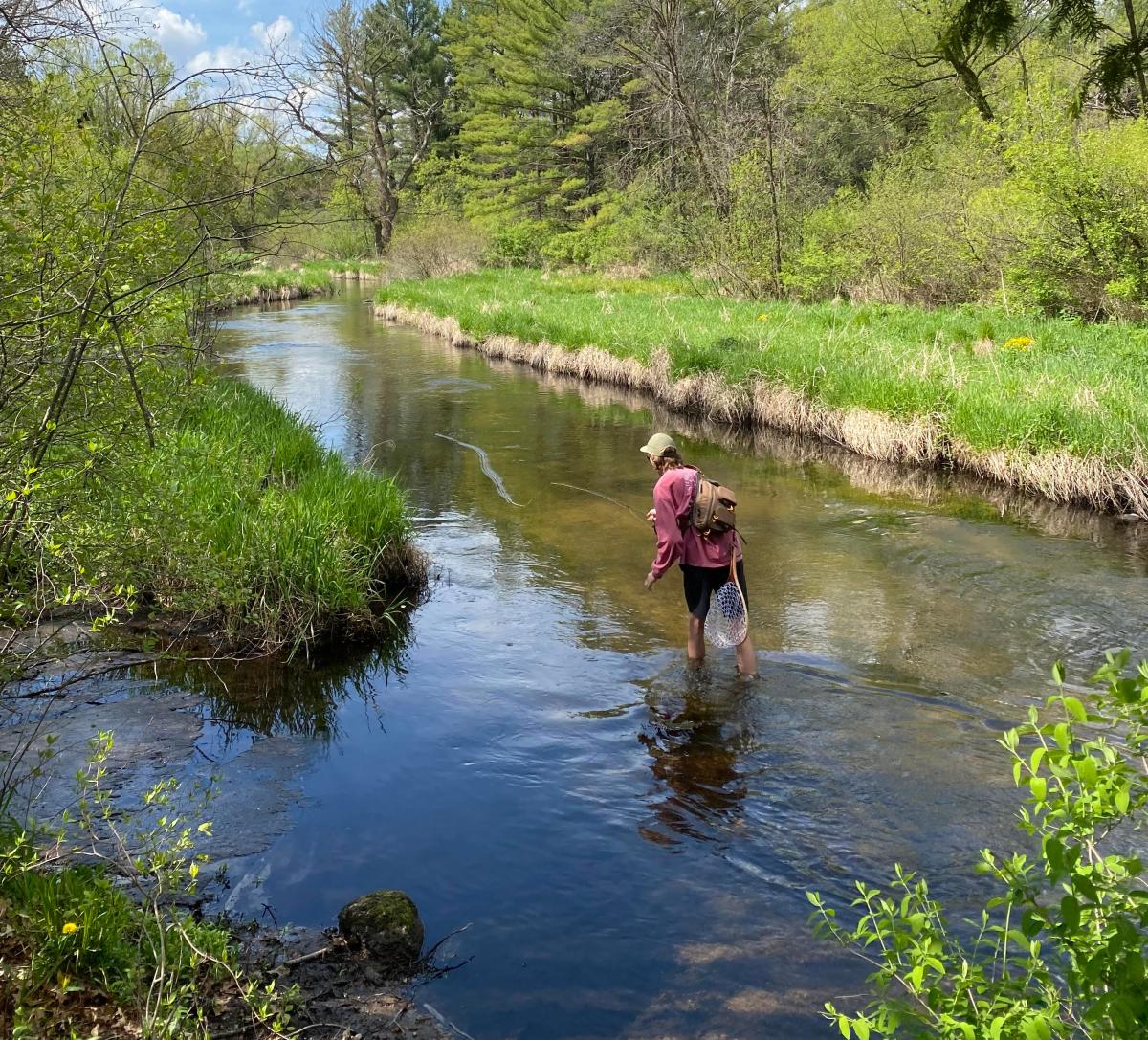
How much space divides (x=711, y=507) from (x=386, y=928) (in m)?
3.41

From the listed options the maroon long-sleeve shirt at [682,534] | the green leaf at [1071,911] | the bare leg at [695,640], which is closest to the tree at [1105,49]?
the maroon long-sleeve shirt at [682,534]

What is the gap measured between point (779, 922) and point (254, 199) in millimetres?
5408

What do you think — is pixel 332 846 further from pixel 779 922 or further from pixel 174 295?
pixel 174 295

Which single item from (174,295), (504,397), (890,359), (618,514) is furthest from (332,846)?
(504,397)

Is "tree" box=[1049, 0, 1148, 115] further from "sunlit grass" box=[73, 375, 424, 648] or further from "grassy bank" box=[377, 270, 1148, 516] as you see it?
"grassy bank" box=[377, 270, 1148, 516]

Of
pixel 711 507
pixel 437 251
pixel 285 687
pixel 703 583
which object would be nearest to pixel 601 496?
pixel 703 583

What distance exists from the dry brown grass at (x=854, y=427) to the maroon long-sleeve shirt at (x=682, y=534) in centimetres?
605

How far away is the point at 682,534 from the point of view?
6.38 meters

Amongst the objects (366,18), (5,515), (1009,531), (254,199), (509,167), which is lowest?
(1009,531)

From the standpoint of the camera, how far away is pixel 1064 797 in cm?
210

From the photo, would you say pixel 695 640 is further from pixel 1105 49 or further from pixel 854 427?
pixel 854 427

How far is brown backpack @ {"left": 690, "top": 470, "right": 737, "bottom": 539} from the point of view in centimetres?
617

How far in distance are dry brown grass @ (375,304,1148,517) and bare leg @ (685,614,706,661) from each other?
19.8ft

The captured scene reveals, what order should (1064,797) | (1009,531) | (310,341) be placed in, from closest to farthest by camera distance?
(1064,797)
(1009,531)
(310,341)
